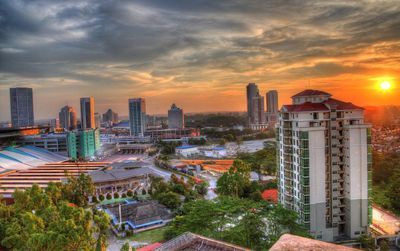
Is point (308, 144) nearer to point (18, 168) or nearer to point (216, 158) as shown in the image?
point (18, 168)

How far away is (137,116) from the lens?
129ft

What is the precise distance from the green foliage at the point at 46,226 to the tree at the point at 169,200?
3753 millimetres

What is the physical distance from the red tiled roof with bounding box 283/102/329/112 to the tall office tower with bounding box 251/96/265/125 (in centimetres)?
4741

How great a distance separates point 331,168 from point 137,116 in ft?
108

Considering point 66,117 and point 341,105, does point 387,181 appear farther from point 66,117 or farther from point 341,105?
point 66,117

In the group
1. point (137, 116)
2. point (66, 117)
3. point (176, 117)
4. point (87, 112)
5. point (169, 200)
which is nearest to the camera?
point (169, 200)

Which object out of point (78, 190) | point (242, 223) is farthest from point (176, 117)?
point (242, 223)

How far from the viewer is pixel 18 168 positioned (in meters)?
16.5

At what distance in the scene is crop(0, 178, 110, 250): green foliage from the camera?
5133 mm

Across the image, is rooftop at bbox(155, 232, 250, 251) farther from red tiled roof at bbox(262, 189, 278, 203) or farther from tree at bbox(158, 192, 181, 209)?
red tiled roof at bbox(262, 189, 278, 203)

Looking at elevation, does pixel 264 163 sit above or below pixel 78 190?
below

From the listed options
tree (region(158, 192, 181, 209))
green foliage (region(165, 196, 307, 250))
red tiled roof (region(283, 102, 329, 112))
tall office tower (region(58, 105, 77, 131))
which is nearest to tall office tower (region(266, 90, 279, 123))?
tall office tower (region(58, 105, 77, 131))

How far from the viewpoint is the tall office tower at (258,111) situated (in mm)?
55750

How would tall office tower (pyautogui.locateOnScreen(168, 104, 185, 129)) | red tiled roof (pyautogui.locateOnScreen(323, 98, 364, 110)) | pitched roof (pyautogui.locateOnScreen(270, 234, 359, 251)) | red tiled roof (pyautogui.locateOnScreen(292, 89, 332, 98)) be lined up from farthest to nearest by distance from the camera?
tall office tower (pyautogui.locateOnScreen(168, 104, 185, 129)) → red tiled roof (pyautogui.locateOnScreen(292, 89, 332, 98)) → red tiled roof (pyautogui.locateOnScreen(323, 98, 364, 110)) → pitched roof (pyautogui.locateOnScreen(270, 234, 359, 251))
